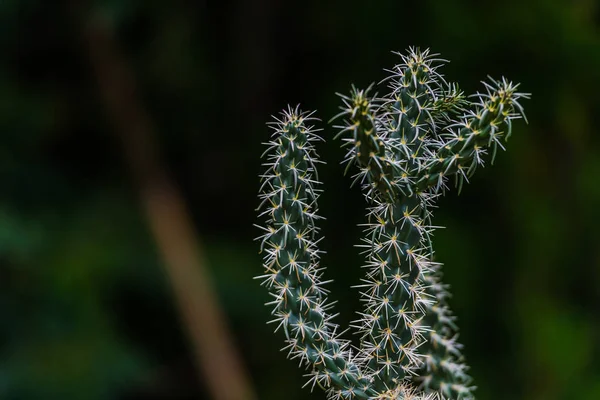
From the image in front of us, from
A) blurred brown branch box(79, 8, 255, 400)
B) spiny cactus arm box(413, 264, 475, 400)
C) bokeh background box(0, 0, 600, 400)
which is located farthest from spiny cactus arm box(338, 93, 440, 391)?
blurred brown branch box(79, 8, 255, 400)

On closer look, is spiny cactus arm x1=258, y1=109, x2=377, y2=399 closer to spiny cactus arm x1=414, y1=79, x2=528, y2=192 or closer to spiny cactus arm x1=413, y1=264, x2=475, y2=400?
spiny cactus arm x1=414, y1=79, x2=528, y2=192

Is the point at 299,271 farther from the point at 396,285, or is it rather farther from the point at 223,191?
the point at 223,191

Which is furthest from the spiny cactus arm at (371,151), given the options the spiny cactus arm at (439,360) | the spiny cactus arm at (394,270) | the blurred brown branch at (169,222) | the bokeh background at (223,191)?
the blurred brown branch at (169,222)

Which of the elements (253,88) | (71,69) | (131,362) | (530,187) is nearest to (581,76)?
(530,187)

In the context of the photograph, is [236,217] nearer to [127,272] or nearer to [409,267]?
[127,272]

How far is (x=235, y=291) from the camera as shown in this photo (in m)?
5.41

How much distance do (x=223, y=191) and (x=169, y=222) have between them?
31.6 inches

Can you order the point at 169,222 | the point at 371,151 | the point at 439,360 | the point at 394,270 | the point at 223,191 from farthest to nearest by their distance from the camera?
the point at 223,191, the point at 169,222, the point at 439,360, the point at 394,270, the point at 371,151

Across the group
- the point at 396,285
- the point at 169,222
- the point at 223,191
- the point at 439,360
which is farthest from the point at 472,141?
the point at 223,191

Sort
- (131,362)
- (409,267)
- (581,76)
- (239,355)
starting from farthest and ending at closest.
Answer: (239,355) < (131,362) < (581,76) < (409,267)

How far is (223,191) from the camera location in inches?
242

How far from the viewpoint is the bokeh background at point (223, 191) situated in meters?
4.62

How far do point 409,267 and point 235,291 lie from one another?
12.9 feet

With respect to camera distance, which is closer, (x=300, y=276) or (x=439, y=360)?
(x=300, y=276)
